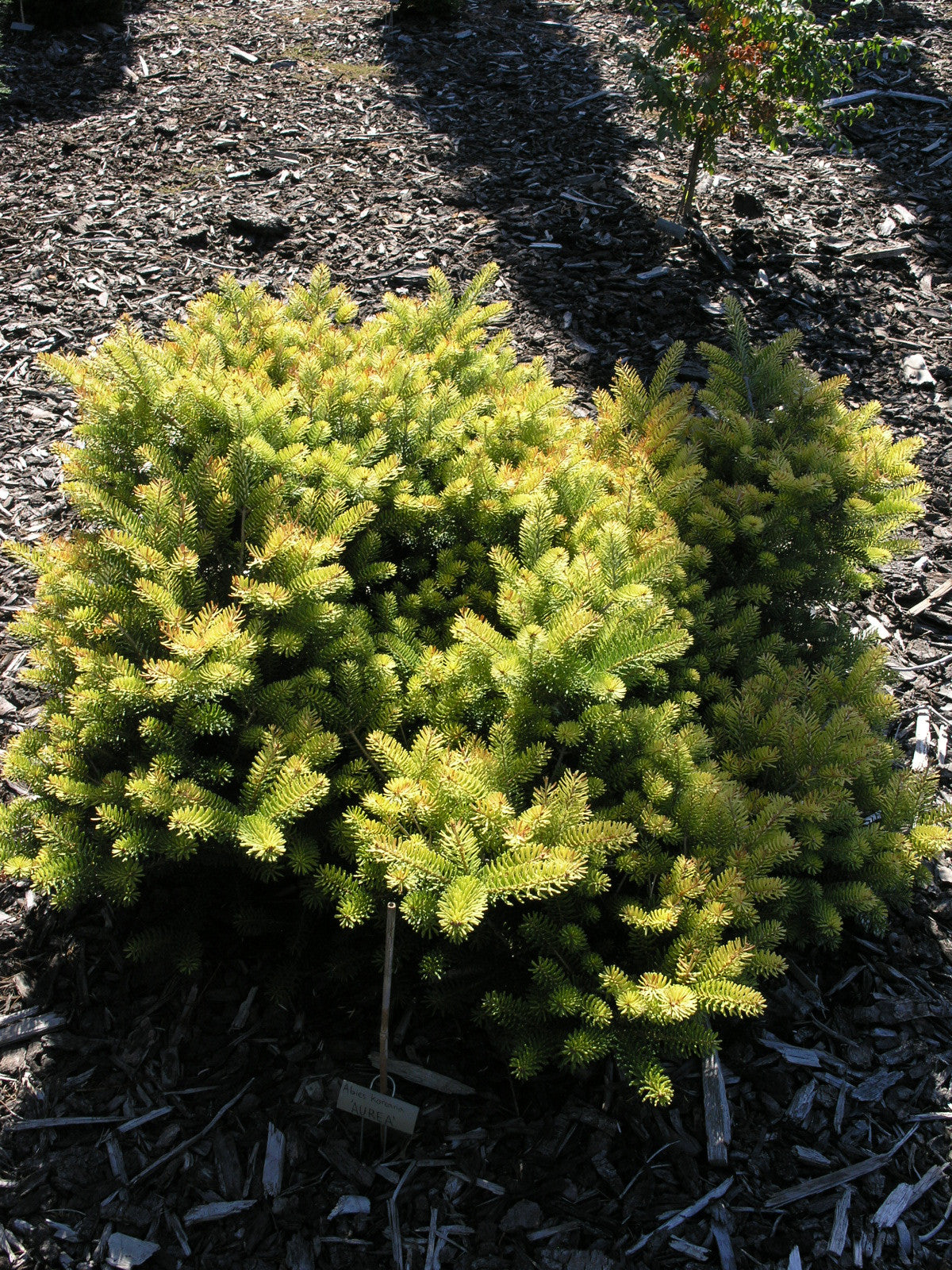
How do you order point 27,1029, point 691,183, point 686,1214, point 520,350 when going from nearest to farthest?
point 686,1214, point 27,1029, point 520,350, point 691,183

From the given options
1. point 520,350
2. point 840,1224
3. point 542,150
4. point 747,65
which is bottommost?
point 840,1224

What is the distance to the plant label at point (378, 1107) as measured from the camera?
1.97 metres

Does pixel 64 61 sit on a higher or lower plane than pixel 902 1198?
higher

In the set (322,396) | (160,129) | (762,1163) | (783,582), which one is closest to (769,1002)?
(762,1163)

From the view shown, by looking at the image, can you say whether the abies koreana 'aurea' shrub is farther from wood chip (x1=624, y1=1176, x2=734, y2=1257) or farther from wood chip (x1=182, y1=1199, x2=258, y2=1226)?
wood chip (x1=182, y1=1199, x2=258, y2=1226)

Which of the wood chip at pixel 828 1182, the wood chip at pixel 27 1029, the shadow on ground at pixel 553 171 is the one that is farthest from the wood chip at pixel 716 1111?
the shadow on ground at pixel 553 171

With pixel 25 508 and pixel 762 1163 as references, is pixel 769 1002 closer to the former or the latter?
pixel 762 1163

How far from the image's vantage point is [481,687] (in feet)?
7.69

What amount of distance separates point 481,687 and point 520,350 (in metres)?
2.94

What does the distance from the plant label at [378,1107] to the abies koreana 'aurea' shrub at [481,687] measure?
29 centimetres

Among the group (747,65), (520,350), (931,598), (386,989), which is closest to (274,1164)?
(386,989)

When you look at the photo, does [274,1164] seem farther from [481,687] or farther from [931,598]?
[931,598]

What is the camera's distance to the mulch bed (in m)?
2.04

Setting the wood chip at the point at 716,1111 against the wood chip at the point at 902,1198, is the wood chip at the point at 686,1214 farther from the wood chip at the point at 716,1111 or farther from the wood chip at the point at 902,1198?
the wood chip at the point at 902,1198
